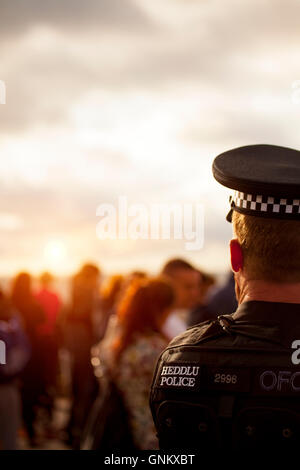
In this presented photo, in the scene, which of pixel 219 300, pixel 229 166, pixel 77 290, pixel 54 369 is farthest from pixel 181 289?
pixel 54 369

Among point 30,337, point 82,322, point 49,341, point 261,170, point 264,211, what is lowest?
point 49,341

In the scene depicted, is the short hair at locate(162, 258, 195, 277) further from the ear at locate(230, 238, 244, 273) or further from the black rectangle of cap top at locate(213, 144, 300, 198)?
the ear at locate(230, 238, 244, 273)

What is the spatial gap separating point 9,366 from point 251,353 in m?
4.01

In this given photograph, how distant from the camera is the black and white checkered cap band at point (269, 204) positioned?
2.29 meters

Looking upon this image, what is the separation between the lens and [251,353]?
2.27 m

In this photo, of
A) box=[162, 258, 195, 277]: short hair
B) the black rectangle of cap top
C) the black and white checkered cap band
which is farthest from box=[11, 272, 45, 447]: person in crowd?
the black and white checkered cap band

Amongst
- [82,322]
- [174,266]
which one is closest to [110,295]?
[174,266]

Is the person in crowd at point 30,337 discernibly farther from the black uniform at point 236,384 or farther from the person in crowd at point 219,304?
the black uniform at point 236,384

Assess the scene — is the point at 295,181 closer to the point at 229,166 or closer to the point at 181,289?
the point at 229,166

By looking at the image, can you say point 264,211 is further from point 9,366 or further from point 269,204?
point 9,366

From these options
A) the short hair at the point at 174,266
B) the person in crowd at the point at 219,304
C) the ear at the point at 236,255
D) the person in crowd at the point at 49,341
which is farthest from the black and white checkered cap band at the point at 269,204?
the person in crowd at the point at 49,341

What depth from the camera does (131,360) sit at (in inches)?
170

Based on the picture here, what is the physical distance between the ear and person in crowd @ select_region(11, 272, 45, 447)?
6233 millimetres
